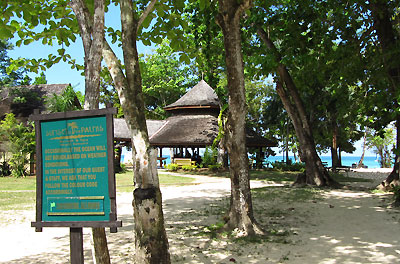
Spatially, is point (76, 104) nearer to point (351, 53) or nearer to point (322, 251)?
point (351, 53)

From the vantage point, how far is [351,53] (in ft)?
39.5

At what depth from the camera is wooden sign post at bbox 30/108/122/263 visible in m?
3.56

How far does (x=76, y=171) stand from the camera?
3.68 metres

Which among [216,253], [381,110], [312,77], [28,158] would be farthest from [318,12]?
[28,158]

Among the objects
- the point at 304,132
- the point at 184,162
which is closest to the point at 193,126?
the point at 184,162

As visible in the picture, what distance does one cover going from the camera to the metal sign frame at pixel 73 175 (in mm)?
3553

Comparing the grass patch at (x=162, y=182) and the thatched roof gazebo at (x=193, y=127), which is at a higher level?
the thatched roof gazebo at (x=193, y=127)

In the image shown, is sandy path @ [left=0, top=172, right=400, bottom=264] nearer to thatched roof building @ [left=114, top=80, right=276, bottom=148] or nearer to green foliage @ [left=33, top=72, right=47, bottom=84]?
thatched roof building @ [left=114, top=80, right=276, bottom=148]

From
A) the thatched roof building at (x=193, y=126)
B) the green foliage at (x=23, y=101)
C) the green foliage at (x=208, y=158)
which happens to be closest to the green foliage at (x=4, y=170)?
the green foliage at (x=23, y=101)

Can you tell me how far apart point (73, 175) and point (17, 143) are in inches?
894

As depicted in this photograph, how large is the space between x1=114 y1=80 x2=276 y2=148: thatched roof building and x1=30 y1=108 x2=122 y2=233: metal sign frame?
77.7 feet

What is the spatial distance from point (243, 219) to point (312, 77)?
9554 mm

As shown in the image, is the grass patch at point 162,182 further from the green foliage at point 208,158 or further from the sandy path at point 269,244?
the green foliage at point 208,158

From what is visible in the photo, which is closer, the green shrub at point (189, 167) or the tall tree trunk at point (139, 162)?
the tall tree trunk at point (139, 162)
